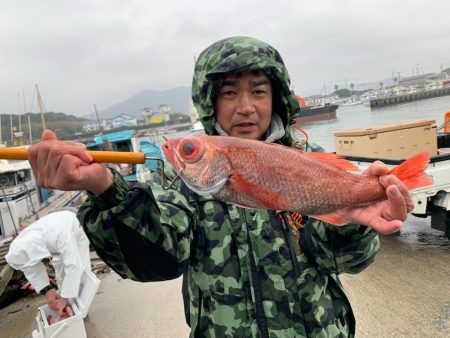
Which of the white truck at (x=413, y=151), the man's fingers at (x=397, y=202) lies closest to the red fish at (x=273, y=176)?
the man's fingers at (x=397, y=202)

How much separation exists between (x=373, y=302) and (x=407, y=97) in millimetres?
90257

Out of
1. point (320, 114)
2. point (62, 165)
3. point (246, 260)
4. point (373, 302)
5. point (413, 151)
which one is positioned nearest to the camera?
point (62, 165)

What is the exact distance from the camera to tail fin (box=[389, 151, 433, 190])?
5.69ft

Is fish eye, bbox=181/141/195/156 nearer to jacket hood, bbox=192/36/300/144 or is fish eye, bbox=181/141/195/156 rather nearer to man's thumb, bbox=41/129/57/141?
man's thumb, bbox=41/129/57/141

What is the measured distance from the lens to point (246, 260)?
84.4 inches

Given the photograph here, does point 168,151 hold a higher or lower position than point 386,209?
higher

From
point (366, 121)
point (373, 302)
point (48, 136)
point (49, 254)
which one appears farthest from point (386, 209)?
point (366, 121)

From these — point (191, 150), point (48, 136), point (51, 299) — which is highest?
point (48, 136)

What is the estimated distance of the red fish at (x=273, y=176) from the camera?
1.69m

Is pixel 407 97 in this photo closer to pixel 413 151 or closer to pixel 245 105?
pixel 413 151

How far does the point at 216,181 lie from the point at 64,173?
68 centimetres

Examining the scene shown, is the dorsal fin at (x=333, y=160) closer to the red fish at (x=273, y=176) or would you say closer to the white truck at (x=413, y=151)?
the red fish at (x=273, y=176)

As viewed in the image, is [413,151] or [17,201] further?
[17,201]

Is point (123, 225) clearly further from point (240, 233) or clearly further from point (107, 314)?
point (107, 314)
